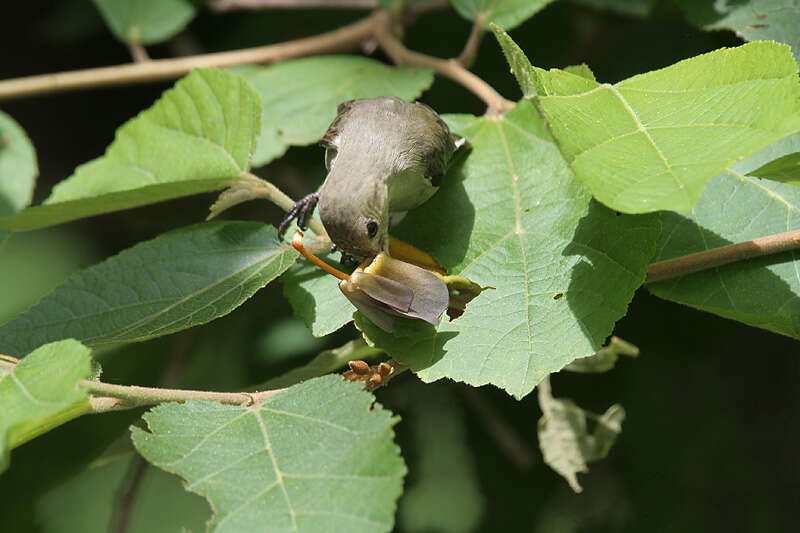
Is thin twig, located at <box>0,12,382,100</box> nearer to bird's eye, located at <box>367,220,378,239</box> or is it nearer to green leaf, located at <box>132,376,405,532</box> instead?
bird's eye, located at <box>367,220,378,239</box>

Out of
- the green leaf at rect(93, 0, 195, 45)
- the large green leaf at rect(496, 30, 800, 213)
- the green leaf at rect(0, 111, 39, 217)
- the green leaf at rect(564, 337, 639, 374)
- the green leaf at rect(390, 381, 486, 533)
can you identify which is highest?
the green leaf at rect(93, 0, 195, 45)

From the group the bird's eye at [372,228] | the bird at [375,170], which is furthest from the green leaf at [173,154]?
the bird's eye at [372,228]

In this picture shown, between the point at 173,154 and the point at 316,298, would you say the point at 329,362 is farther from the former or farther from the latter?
the point at 173,154

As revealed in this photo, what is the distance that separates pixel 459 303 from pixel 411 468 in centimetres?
107

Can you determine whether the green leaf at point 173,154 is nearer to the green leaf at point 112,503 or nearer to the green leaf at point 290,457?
the green leaf at point 290,457

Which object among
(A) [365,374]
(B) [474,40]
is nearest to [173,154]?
(A) [365,374]

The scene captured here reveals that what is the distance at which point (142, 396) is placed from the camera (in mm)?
1259

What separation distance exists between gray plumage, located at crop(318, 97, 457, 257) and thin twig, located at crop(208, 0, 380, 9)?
2.83 feet

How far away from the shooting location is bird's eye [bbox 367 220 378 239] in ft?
4.62

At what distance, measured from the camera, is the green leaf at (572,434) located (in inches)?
69.1

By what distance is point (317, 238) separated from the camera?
154cm

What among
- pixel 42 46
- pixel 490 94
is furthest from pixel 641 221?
pixel 42 46

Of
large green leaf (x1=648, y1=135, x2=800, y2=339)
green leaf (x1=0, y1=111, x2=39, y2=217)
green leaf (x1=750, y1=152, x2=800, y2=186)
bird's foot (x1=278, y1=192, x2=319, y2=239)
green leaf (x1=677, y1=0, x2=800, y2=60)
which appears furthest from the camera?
green leaf (x1=0, y1=111, x2=39, y2=217)

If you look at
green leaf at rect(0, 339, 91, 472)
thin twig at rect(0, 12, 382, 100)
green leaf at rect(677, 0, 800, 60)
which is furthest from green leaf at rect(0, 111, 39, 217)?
green leaf at rect(677, 0, 800, 60)
